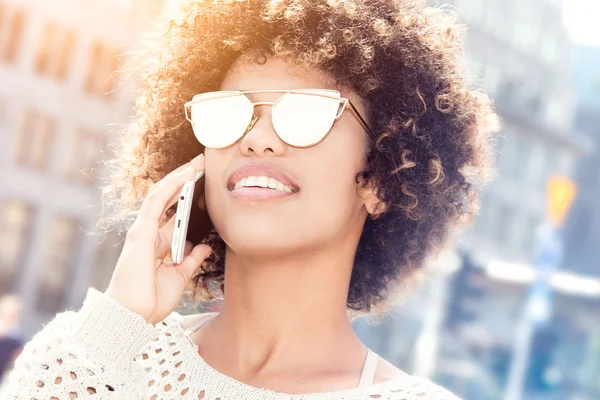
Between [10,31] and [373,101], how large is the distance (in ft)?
79.1

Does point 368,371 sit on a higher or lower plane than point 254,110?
lower

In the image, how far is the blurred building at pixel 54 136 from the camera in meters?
26.2

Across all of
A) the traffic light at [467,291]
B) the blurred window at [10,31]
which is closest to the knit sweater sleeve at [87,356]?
the traffic light at [467,291]

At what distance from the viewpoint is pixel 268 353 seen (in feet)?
9.11

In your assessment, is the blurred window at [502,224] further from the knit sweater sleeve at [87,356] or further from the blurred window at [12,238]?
the knit sweater sleeve at [87,356]

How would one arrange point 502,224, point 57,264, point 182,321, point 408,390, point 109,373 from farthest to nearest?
point 502,224
point 57,264
point 182,321
point 408,390
point 109,373

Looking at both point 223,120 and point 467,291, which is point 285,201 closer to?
point 223,120

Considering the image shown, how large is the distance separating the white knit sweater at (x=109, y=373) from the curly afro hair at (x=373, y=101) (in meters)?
0.53

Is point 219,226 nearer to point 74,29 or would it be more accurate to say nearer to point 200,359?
point 200,359

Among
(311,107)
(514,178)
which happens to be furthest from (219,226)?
(514,178)

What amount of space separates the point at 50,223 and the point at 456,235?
25.7 m

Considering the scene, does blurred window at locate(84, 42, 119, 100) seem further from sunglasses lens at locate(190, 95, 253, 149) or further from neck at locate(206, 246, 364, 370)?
neck at locate(206, 246, 364, 370)

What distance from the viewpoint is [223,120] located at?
278 cm

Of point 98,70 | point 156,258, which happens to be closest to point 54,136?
point 98,70
